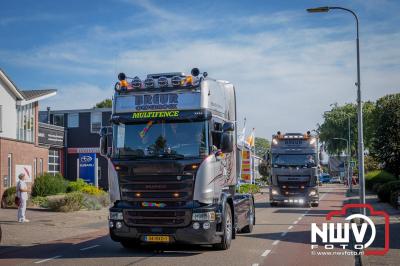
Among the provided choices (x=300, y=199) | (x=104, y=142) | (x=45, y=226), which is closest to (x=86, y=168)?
(x=300, y=199)

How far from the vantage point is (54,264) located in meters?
11.2

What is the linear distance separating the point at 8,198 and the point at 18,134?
833 cm

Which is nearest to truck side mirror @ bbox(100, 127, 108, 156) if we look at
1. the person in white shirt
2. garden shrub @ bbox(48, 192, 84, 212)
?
the person in white shirt

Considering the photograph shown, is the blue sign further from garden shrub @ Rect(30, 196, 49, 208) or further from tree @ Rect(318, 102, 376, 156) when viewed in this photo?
tree @ Rect(318, 102, 376, 156)

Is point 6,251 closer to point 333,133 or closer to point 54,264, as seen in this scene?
point 54,264

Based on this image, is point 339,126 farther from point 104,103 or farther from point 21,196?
point 21,196

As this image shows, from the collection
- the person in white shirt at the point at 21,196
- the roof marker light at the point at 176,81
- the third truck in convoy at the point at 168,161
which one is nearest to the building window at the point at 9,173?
the person in white shirt at the point at 21,196

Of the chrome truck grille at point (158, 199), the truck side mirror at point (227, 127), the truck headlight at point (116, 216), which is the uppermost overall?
the truck side mirror at point (227, 127)

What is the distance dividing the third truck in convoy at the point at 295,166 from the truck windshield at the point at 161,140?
17403 millimetres

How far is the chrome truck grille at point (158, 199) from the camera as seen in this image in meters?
11.8

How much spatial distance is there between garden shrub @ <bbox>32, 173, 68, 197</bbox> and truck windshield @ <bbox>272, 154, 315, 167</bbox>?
13.0 m

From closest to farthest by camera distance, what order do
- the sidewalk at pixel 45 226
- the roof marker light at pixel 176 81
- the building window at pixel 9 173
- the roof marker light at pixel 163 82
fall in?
the roof marker light at pixel 176 81 < the roof marker light at pixel 163 82 < the sidewalk at pixel 45 226 < the building window at pixel 9 173

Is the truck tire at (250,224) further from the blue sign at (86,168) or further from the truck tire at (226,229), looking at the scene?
the blue sign at (86,168)

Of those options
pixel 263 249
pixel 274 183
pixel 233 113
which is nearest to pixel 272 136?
pixel 274 183
